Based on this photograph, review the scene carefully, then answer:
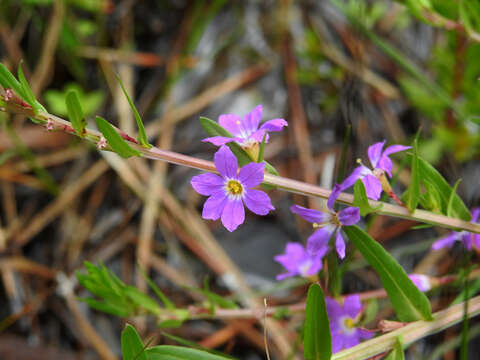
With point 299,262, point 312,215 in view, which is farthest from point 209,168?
point 299,262

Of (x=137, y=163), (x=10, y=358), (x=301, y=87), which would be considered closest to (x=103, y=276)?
(x=10, y=358)

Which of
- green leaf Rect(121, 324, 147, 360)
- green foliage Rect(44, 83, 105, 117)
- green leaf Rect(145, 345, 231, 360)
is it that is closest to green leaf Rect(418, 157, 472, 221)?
green leaf Rect(145, 345, 231, 360)

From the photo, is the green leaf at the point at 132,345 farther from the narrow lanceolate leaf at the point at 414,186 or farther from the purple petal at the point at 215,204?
the narrow lanceolate leaf at the point at 414,186

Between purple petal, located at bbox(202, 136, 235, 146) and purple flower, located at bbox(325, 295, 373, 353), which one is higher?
purple petal, located at bbox(202, 136, 235, 146)

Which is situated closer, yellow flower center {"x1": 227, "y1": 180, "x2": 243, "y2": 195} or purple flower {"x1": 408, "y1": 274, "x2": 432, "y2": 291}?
yellow flower center {"x1": 227, "y1": 180, "x2": 243, "y2": 195}

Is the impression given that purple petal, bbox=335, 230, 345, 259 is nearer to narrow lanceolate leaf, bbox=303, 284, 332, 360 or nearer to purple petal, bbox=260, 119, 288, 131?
narrow lanceolate leaf, bbox=303, 284, 332, 360

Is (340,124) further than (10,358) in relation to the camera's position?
Yes

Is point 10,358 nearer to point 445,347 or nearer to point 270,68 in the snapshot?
point 445,347
